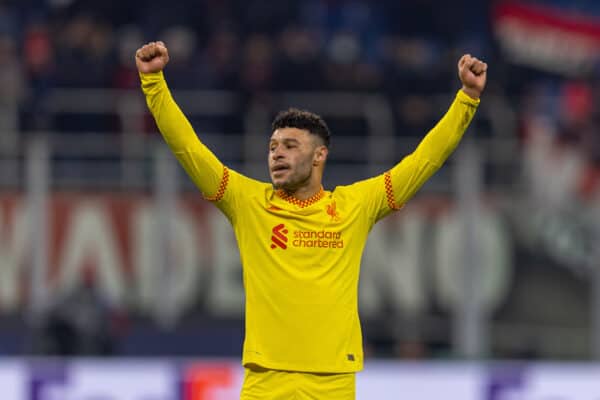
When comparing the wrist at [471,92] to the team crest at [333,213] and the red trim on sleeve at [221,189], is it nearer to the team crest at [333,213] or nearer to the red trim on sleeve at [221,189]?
the team crest at [333,213]

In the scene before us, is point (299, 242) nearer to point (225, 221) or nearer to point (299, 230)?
point (299, 230)

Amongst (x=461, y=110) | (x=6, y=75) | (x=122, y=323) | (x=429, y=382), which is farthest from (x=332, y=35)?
(x=461, y=110)

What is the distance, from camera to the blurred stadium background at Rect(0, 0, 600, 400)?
38.2ft

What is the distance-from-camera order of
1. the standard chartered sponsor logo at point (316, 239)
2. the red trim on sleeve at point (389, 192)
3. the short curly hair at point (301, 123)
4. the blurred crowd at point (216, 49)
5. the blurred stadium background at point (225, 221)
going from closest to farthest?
the standard chartered sponsor logo at point (316, 239) < the short curly hair at point (301, 123) < the red trim on sleeve at point (389, 192) < the blurred stadium background at point (225, 221) < the blurred crowd at point (216, 49)

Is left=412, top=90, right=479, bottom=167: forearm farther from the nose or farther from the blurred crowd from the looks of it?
the blurred crowd

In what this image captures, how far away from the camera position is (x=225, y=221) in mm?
12305

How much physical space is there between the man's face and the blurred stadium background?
444 cm

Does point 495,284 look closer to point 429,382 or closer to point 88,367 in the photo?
point 429,382

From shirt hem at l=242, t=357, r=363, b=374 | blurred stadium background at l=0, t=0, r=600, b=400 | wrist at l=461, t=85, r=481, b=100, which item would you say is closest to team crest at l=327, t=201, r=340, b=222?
shirt hem at l=242, t=357, r=363, b=374

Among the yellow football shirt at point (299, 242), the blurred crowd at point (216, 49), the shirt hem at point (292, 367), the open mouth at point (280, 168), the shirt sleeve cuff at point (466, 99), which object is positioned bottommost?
the shirt hem at point (292, 367)

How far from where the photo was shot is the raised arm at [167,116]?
600cm

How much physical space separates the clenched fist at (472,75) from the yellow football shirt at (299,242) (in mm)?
42

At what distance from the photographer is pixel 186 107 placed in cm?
1284

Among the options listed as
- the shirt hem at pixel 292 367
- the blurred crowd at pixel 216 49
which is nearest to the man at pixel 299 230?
the shirt hem at pixel 292 367
